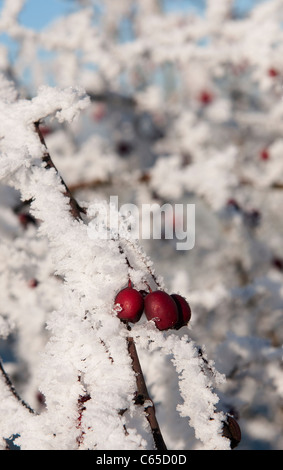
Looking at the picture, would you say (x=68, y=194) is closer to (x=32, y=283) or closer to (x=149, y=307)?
(x=149, y=307)

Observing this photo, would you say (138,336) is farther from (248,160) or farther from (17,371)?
(248,160)

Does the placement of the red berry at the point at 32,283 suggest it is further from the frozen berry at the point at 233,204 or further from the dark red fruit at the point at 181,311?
the frozen berry at the point at 233,204

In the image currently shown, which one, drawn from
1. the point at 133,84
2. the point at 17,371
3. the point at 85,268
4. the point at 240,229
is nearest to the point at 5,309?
the point at 17,371

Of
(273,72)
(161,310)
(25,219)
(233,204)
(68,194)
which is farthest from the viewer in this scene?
(233,204)

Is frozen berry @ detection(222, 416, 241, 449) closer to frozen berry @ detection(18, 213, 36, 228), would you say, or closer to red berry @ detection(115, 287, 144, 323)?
red berry @ detection(115, 287, 144, 323)

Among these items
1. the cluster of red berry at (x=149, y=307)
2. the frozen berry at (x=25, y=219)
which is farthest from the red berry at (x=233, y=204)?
the cluster of red berry at (x=149, y=307)

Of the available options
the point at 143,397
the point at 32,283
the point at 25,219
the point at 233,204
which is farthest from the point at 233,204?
the point at 143,397

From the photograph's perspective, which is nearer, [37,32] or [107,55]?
[37,32]
